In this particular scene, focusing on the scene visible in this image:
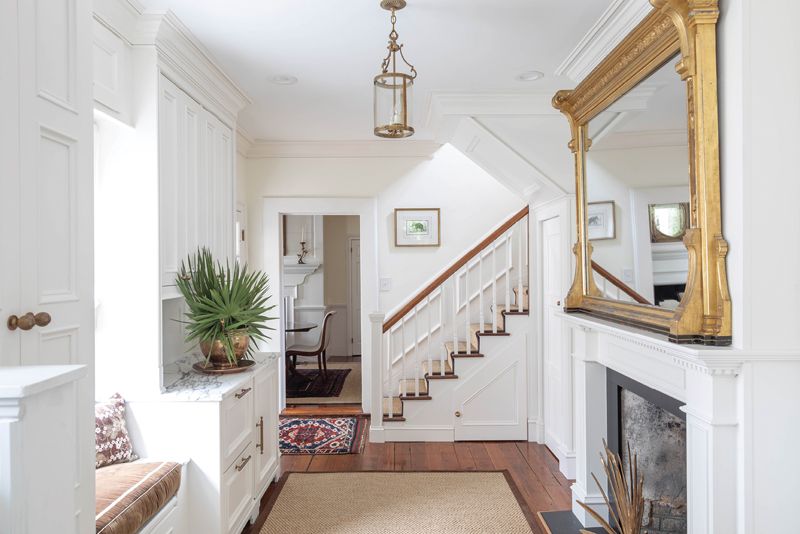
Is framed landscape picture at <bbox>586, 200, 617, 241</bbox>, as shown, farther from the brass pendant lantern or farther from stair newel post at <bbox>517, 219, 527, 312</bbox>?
stair newel post at <bbox>517, 219, 527, 312</bbox>

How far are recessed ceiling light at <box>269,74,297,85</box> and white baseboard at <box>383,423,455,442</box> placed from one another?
104 inches

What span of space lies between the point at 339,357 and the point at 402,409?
12.3ft

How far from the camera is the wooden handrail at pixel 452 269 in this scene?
14.2 feet

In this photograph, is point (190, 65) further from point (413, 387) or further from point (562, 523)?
point (562, 523)

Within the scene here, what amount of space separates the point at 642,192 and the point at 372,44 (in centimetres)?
155

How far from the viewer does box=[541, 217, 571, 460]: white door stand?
3668 millimetres

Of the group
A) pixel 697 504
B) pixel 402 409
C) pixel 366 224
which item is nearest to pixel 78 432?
pixel 697 504

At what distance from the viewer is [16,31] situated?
51.2 inches

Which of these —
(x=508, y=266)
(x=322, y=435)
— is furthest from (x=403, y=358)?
(x=508, y=266)

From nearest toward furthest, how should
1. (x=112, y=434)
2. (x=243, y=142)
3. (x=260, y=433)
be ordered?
1. (x=112, y=434)
2. (x=260, y=433)
3. (x=243, y=142)

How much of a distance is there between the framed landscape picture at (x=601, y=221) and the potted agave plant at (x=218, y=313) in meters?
1.71

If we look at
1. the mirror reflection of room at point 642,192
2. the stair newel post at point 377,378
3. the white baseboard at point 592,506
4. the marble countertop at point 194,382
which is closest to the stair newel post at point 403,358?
the stair newel post at point 377,378

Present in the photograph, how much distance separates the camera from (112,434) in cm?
225

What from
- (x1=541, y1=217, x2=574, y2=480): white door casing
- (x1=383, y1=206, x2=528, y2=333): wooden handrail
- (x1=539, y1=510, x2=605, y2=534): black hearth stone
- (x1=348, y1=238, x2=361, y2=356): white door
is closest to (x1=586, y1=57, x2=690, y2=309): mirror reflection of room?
(x1=541, y1=217, x2=574, y2=480): white door casing
